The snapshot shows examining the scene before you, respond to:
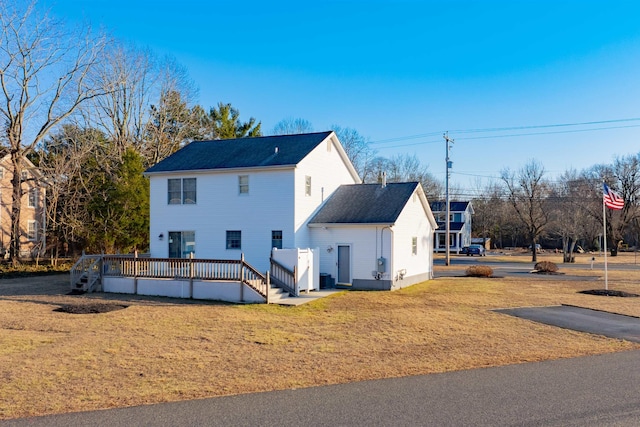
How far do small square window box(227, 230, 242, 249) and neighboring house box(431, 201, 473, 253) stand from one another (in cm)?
4909

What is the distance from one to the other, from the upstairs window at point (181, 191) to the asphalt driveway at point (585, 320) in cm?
1518

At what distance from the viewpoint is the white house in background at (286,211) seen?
2291 centimetres

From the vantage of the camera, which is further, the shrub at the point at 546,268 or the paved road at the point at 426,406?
the shrub at the point at 546,268

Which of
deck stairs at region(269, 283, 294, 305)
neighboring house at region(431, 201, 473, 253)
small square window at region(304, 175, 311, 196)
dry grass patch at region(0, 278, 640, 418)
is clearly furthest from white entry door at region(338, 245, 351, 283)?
neighboring house at region(431, 201, 473, 253)

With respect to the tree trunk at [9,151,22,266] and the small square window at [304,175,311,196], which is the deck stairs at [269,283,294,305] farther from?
the tree trunk at [9,151,22,266]

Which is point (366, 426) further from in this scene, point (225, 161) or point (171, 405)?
point (225, 161)

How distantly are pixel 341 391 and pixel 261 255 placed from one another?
52.2 feet

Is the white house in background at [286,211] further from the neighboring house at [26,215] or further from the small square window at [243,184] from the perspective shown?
the neighboring house at [26,215]

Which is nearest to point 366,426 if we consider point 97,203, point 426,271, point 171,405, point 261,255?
point 171,405

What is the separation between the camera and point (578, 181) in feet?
227

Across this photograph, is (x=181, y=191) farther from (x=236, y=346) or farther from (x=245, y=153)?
(x=236, y=346)

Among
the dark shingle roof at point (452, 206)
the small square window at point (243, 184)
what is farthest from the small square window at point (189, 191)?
the dark shingle roof at point (452, 206)

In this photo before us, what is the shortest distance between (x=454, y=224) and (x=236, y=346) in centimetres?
6190

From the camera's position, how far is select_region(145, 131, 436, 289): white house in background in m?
22.9
